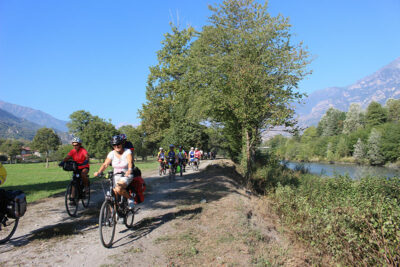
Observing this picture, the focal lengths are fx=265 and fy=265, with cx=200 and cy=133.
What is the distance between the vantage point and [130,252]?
16.5ft

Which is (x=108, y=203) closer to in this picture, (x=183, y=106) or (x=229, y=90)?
(x=229, y=90)

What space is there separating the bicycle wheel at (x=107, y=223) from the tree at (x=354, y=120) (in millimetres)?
80776

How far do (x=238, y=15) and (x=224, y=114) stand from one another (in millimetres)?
7140

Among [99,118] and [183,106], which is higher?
[99,118]

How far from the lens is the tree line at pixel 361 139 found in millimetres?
49781

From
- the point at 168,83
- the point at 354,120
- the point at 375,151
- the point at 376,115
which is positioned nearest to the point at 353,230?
the point at 168,83

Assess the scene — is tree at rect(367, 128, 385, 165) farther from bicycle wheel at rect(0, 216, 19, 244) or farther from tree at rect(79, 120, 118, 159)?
bicycle wheel at rect(0, 216, 19, 244)

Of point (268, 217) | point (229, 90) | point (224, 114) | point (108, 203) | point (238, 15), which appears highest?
point (238, 15)

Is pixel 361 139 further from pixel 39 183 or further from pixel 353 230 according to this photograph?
pixel 39 183

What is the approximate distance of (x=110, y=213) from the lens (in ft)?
17.9

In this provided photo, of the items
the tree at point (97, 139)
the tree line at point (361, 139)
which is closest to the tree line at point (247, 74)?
the tree line at point (361, 139)

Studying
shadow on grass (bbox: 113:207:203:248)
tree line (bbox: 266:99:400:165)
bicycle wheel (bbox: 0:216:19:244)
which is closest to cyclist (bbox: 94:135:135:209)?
shadow on grass (bbox: 113:207:203:248)

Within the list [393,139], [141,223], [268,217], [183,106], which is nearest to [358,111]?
[393,139]

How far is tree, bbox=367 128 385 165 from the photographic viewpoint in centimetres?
4969
